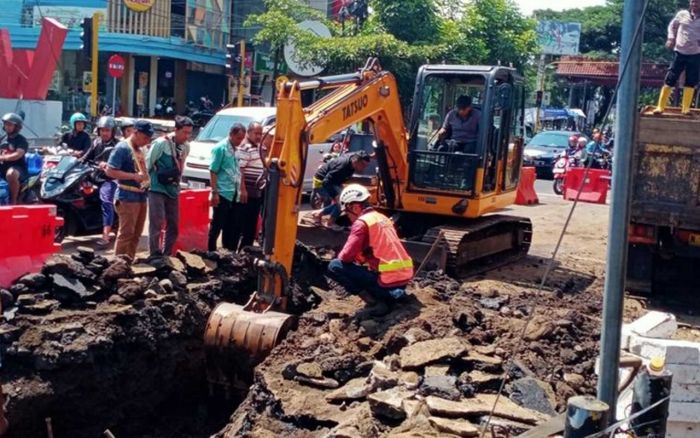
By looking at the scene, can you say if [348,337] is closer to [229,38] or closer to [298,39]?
[298,39]

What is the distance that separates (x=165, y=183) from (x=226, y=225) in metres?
1.33

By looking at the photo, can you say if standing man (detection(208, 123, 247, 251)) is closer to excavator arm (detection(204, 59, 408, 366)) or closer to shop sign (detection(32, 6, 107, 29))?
excavator arm (detection(204, 59, 408, 366))

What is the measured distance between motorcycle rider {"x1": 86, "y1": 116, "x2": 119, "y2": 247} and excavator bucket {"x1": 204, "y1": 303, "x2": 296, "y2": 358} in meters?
4.22

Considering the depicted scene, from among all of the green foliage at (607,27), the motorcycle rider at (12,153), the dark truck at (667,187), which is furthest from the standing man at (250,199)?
the green foliage at (607,27)

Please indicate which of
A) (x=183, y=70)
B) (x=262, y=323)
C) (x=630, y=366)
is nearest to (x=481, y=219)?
(x=262, y=323)

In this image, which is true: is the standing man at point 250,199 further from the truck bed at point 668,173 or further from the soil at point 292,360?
the truck bed at point 668,173

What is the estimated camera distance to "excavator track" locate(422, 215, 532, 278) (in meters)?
10.6

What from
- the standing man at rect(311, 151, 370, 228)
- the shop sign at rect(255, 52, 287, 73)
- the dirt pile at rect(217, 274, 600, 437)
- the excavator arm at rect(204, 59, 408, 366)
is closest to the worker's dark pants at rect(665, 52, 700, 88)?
A: the excavator arm at rect(204, 59, 408, 366)

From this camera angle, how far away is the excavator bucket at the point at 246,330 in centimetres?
736

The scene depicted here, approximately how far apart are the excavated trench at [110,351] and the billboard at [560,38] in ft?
143

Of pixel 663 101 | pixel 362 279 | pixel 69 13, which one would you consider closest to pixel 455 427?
pixel 362 279

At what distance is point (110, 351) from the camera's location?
24.4ft

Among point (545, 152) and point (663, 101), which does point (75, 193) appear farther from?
point (545, 152)

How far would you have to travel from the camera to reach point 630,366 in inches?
201
